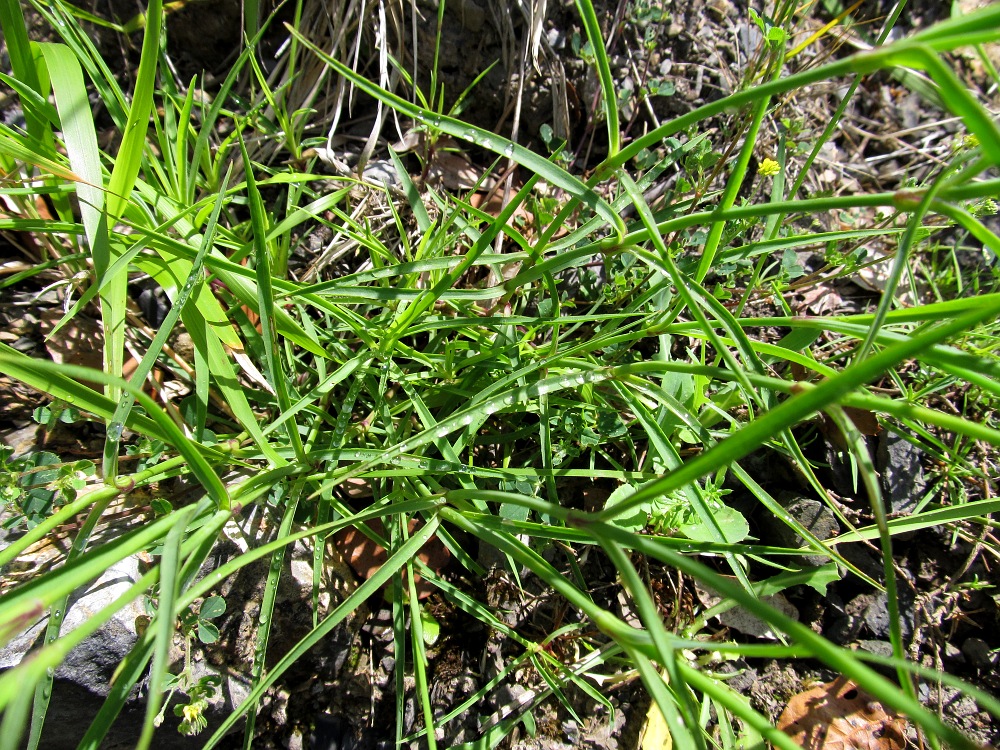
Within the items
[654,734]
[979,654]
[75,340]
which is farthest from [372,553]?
[979,654]

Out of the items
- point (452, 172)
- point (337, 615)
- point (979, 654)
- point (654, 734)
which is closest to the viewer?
point (337, 615)

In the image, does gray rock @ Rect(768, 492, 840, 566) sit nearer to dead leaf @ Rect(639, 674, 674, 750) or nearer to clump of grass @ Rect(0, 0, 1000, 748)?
clump of grass @ Rect(0, 0, 1000, 748)

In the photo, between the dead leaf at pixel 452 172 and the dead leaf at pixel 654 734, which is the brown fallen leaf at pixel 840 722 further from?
the dead leaf at pixel 452 172

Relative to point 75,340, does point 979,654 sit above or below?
below

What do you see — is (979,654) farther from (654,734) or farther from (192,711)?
(192,711)

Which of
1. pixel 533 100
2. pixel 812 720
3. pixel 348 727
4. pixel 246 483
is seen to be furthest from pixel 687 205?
pixel 348 727

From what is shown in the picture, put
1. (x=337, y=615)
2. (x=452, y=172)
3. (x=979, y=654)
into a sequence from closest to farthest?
(x=337, y=615), (x=979, y=654), (x=452, y=172)

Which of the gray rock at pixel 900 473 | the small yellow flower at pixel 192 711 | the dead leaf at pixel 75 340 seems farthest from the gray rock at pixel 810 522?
the dead leaf at pixel 75 340
